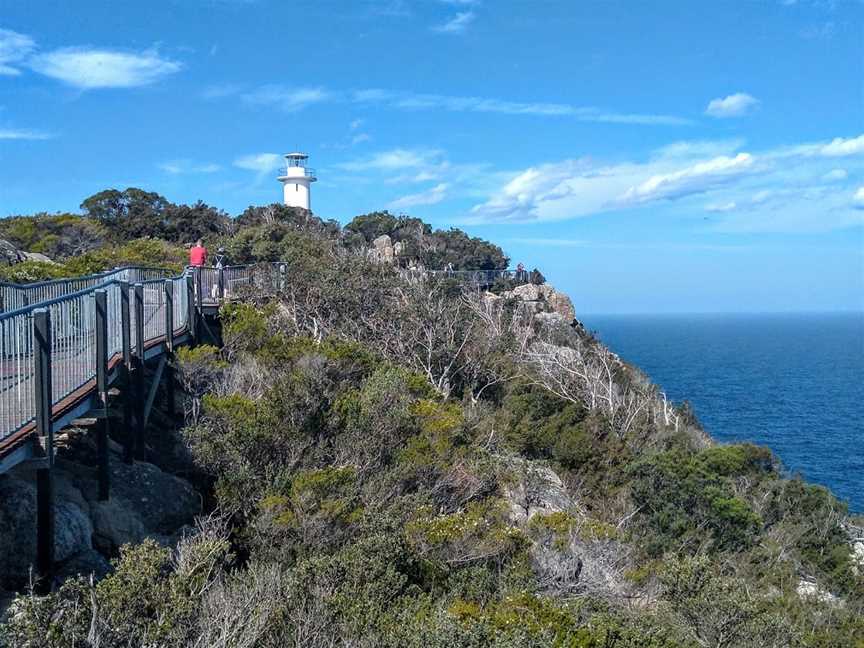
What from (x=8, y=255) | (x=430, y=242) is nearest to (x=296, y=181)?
(x=430, y=242)

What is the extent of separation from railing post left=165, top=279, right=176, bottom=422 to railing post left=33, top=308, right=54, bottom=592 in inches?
208

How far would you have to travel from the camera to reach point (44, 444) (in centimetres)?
601

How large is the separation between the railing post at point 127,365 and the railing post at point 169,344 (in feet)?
7.14

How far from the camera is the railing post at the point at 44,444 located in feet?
19.8

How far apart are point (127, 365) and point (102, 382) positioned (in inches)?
56.5

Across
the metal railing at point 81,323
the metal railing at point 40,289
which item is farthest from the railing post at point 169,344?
the metal railing at point 40,289

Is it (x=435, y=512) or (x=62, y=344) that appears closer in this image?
(x=62, y=344)

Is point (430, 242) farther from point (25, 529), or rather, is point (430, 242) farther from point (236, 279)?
point (25, 529)

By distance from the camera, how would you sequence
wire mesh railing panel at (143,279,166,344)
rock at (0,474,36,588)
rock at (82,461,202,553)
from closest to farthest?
rock at (0,474,36,588) → rock at (82,461,202,553) → wire mesh railing panel at (143,279,166,344)

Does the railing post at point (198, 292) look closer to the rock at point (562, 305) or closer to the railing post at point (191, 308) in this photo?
the railing post at point (191, 308)

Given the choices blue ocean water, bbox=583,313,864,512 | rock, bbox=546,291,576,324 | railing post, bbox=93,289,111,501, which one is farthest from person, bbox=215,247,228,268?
blue ocean water, bbox=583,313,864,512

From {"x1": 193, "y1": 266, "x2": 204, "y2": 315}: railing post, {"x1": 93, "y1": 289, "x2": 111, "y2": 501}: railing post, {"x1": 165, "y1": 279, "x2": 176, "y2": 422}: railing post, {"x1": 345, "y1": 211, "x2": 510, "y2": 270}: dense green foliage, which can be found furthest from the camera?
{"x1": 345, "y1": 211, "x2": 510, "y2": 270}: dense green foliage

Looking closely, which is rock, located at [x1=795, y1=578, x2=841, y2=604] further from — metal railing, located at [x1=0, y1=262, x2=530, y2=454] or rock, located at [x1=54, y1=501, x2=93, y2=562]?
rock, located at [x1=54, y1=501, x2=93, y2=562]

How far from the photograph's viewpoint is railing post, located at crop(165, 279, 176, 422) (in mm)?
11625
